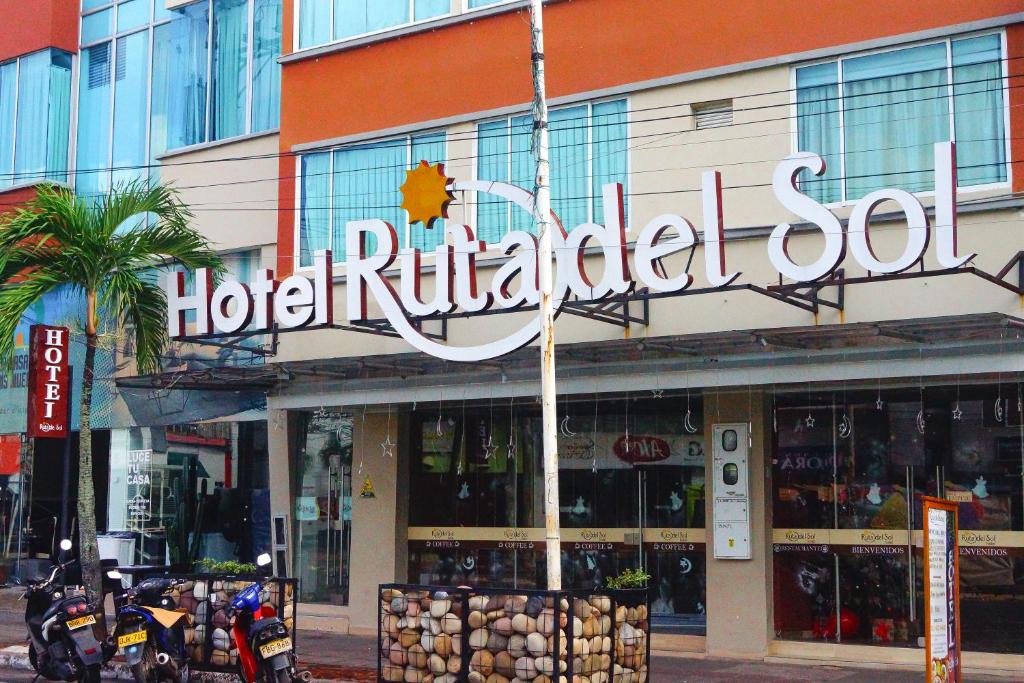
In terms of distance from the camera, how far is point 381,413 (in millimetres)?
19000

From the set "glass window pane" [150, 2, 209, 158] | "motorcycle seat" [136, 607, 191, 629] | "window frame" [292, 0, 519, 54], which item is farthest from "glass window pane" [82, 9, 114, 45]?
"motorcycle seat" [136, 607, 191, 629]

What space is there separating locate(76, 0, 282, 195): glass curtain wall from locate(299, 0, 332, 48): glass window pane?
4.25 feet

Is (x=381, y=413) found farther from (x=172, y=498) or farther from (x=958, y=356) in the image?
(x=958, y=356)

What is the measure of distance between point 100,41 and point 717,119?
14.0m

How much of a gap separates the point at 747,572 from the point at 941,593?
5.22 meters

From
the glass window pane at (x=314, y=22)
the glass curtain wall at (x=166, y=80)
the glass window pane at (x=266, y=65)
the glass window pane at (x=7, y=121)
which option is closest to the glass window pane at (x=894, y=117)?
the glass window pane at (x=314, y=22)

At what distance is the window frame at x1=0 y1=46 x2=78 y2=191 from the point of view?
2477 centimetres

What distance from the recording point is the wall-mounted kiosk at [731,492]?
1582 centimetres

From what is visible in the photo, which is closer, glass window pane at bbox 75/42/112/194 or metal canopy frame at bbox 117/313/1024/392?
metal canopy frame at bbox 117/313/1024/392

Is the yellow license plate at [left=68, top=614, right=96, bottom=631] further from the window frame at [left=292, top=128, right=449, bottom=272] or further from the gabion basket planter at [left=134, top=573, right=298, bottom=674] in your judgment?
the window frame at [left=292, top=128, right=449, bottom=272]

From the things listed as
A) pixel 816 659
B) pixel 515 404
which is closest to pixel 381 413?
pixel 515 404

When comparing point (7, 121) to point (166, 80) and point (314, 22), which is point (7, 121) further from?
point (314, 22)

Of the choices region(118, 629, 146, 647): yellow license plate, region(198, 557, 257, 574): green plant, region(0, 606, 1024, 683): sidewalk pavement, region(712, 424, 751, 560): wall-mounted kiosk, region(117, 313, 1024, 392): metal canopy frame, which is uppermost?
region(117, 313, 1024, 392): metal canopy frame

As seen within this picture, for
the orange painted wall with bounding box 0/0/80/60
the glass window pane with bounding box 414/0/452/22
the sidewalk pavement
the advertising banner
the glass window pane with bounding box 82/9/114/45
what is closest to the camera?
the advertising banner
